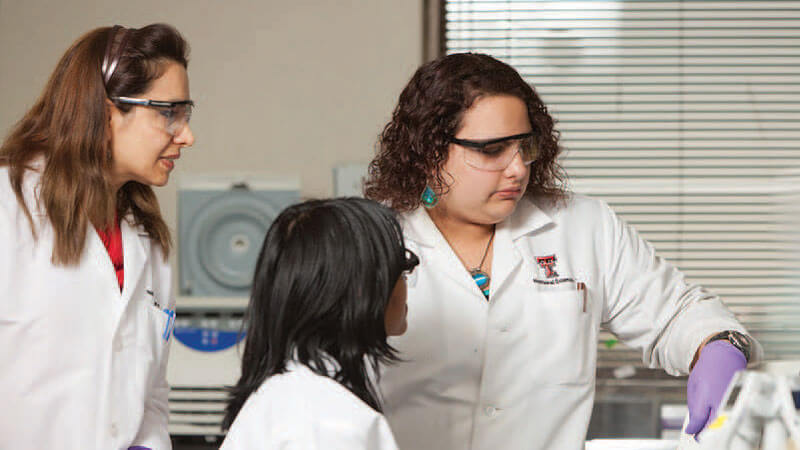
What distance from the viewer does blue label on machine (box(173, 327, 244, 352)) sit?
3.21m

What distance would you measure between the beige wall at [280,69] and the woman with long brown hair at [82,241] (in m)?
1.93

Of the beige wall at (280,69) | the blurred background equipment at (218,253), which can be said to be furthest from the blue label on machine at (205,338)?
the beige wall at (280,69)

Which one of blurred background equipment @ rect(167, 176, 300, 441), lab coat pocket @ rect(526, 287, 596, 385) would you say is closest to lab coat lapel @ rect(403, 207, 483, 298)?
lab coat pocket @ rect(526, 287, 596, 385)

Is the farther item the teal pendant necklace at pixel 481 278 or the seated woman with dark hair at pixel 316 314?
the teal pendant necklace at pixel 481 278

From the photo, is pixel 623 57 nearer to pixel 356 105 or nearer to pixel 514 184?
pixel 356 105

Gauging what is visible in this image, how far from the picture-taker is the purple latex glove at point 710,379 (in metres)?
1.26

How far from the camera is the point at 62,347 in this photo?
4.77ft

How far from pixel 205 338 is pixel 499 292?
2.01m

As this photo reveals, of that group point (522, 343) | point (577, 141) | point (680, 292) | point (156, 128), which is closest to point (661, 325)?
point (680, 292)

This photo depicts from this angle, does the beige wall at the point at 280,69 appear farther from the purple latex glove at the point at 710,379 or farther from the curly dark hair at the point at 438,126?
the purple latex glove at the point at 710,379

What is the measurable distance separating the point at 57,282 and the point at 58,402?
216 millimetres

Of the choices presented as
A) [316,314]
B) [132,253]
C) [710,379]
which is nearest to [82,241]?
[132,253]

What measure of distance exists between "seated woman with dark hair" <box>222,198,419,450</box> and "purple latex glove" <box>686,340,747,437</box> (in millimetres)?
521

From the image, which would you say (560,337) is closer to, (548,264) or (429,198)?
(548,264)
